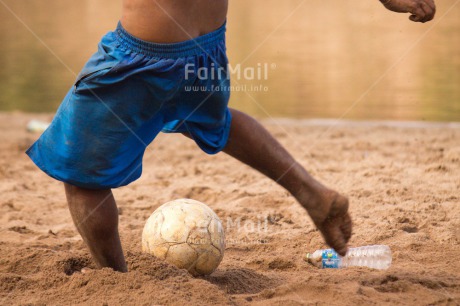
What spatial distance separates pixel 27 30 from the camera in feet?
55.4

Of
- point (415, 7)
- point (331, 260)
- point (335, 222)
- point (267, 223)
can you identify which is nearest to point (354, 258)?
point (331, 260)

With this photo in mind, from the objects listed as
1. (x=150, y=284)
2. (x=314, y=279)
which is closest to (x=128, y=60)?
(x=150, y=284)

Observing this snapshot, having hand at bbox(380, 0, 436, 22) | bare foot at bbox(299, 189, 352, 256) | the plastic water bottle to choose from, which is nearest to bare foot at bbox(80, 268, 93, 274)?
bare foot at bbox(299, 189, 352, 256)

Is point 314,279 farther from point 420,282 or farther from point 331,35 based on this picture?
point 331,35

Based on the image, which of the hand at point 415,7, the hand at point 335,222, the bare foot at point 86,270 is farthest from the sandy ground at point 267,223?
the hand at point 415,7

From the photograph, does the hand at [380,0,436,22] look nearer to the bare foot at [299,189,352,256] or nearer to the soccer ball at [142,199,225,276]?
the bare foot at [299,189,352,256]

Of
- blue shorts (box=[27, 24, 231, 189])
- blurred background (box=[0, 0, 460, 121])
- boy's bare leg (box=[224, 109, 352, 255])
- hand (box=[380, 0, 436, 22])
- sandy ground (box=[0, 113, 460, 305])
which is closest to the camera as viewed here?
blue shorts (box=[27, 24, 231, 189])

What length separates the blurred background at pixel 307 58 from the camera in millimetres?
9000

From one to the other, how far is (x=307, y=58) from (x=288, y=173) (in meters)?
9.34

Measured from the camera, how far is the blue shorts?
303 centimetres

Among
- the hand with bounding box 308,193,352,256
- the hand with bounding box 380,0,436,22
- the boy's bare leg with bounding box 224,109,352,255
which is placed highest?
the hand with bounding box 380,0,436,22

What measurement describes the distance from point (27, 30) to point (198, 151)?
453 inches

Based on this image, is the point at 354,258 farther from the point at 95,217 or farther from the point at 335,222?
the point at 95,217

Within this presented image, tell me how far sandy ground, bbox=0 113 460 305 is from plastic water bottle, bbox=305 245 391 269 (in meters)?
0.09
